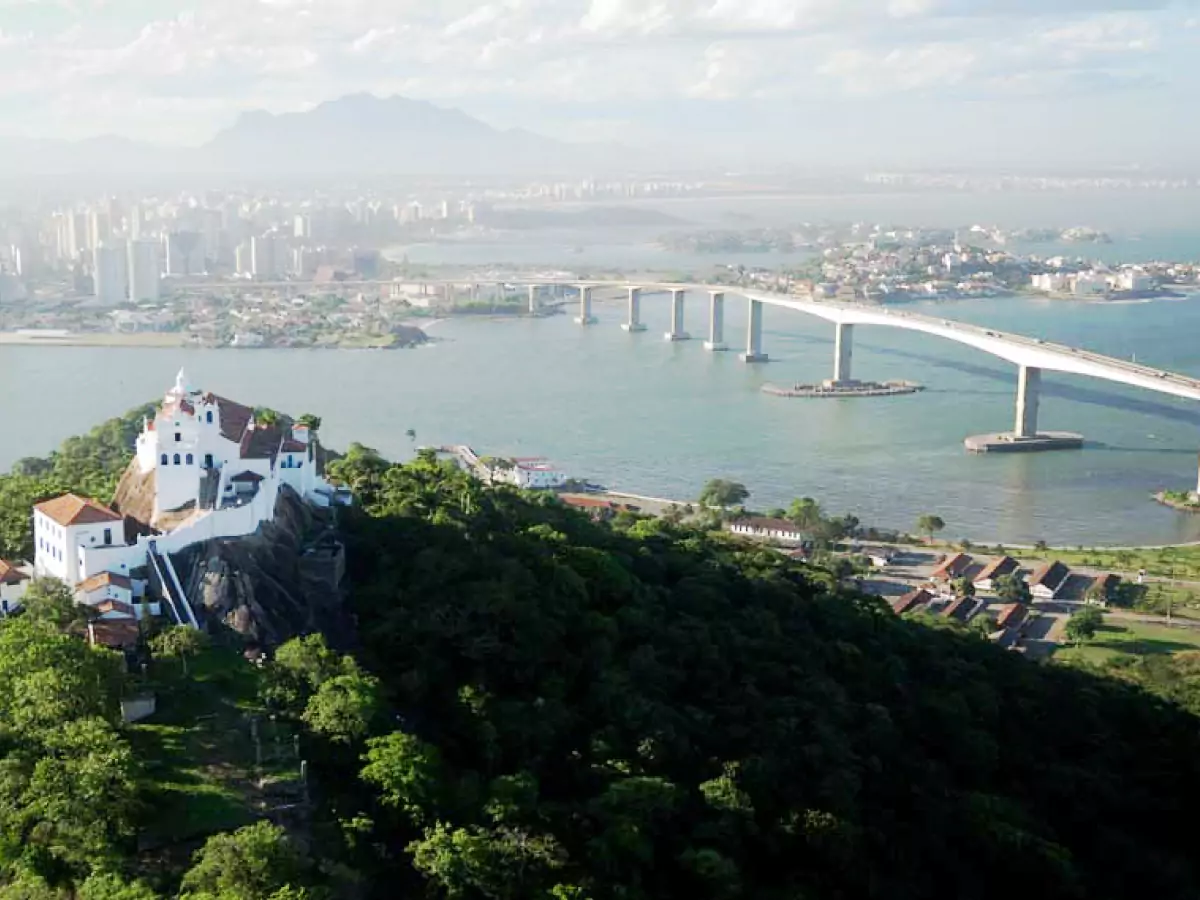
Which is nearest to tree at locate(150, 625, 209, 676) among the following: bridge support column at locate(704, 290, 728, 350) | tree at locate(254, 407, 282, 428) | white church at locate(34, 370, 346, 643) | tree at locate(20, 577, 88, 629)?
white church at locate(34, 370, 346, 643)

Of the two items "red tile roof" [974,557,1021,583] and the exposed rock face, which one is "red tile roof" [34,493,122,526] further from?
"red tile roof" [974,557,1021,583]

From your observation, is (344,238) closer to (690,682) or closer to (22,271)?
(22,271)

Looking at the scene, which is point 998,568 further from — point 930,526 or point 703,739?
point 703,739

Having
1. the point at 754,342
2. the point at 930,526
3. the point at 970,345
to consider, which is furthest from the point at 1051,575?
the point at 754,342

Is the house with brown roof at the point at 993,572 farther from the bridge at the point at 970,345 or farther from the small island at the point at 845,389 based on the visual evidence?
the small island at the point at 845,389

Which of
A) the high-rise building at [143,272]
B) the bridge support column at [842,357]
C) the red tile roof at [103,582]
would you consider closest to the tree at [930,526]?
the bridge support column at [842,357]

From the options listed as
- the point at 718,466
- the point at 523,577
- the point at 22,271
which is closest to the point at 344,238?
the point at 22,271
